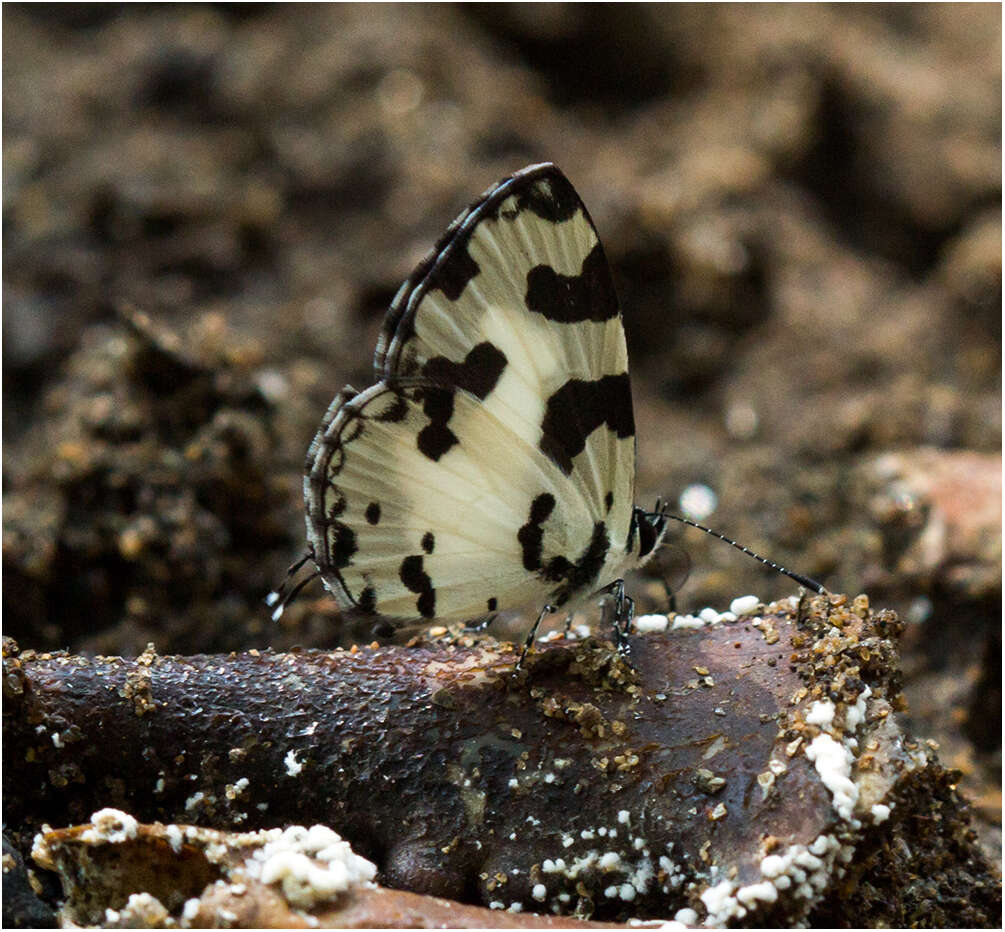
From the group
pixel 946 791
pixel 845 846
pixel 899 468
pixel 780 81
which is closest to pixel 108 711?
pixel 845 846

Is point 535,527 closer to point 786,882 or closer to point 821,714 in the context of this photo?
Answer: point 821,714

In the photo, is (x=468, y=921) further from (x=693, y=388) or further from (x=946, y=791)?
(x=693, y=388)

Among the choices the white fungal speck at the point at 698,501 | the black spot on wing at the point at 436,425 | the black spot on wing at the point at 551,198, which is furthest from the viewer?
the white fungal speck at the point at 698,501

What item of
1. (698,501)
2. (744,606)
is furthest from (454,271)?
(698,501)

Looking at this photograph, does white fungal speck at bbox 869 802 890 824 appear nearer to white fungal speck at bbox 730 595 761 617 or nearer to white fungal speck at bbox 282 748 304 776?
white fungal speck at bbox 730 595 761 617

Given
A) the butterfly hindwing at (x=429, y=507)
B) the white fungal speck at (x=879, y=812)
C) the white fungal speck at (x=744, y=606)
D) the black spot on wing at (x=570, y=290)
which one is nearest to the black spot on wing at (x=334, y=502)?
the butterfly hindwing at (x=429, y=507)

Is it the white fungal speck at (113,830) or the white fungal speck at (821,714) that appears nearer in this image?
the white fungal speck at (113,830)

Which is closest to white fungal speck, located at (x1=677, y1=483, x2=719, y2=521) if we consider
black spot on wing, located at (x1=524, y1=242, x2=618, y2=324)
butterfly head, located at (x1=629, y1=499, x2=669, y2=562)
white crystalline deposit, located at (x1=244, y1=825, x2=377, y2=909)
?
butterfly head, located at (x1=629, y1=499, x2=669, y2=562)

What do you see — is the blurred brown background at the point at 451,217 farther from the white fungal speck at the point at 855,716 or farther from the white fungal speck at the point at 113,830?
the white fungal speck at the point at 113,830
